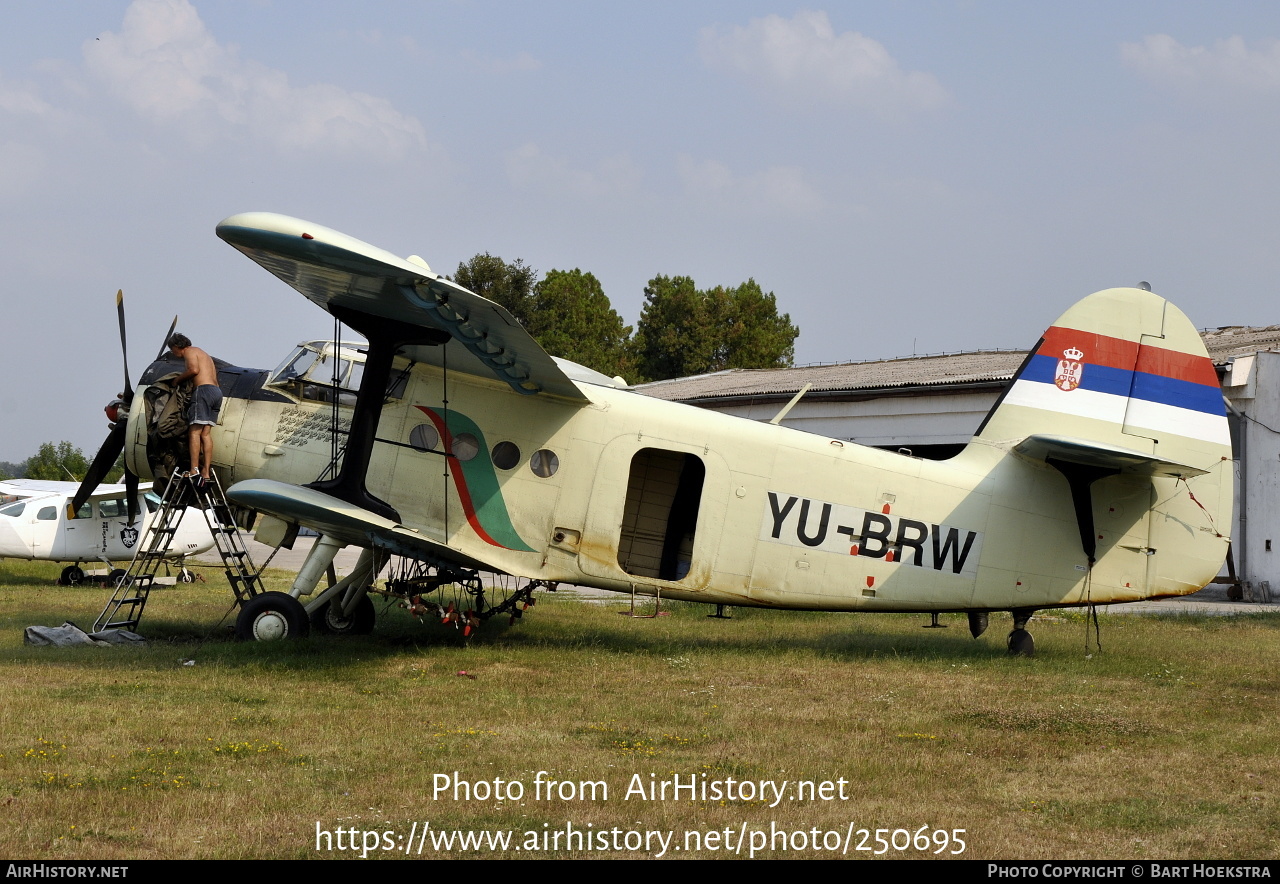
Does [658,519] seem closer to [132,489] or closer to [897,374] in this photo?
[132,489]

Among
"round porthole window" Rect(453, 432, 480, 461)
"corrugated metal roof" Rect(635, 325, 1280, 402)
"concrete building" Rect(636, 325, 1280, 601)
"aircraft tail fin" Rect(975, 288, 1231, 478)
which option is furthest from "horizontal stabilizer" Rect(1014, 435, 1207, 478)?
"corrugated metal roof" Rect(635, 325, 1280, 402)

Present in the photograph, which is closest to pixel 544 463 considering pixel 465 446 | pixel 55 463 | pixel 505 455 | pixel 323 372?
pixel 505 455

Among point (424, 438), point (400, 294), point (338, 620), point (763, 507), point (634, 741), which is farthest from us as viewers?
point (338, 620)

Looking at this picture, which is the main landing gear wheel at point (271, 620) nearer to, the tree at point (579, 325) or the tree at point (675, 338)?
the tree at point (579, 325)

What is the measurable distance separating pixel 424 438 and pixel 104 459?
160 inches

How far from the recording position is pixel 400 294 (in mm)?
8773

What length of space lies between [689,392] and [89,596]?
16.1 meters

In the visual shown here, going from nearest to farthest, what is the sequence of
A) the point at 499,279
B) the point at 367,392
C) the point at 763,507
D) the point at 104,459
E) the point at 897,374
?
the point at 367,392
the point at 763,507
the point at 104,459
the point at 897,374
the point at 499,279

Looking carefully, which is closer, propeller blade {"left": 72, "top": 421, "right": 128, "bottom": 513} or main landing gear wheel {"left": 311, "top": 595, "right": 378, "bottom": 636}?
propeller blade {"left": 72, "top": 421, "right": 128, "bottom": 513}

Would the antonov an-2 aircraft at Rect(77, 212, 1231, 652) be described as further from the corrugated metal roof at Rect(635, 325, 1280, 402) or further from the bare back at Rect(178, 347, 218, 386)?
the corrugated metal roof at Rect(635, 325, 1280, 402)

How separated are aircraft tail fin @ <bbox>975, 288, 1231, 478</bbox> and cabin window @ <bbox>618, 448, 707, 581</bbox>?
323cm

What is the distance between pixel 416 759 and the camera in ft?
21.4

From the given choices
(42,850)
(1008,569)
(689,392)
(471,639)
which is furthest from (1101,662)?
(689,392)

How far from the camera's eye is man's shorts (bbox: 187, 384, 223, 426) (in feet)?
34.4
